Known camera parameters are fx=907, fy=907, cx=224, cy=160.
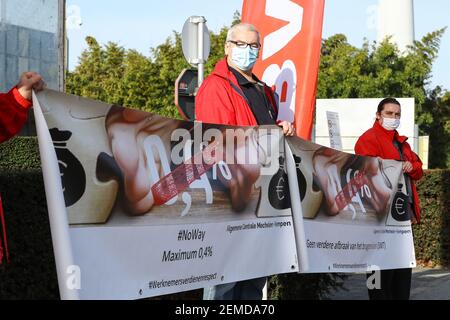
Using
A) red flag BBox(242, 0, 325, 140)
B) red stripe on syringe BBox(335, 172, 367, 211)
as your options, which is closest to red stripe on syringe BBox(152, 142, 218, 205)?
red stripe on syringe BBox(335, 172, 367, 211)

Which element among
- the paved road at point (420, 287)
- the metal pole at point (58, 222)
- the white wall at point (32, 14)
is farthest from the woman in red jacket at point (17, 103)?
the white wall at point (32, 14)

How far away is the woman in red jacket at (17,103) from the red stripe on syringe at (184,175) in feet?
2.68

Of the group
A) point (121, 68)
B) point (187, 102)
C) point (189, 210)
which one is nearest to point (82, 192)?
point (189, 210)

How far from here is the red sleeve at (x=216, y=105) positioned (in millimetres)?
5359

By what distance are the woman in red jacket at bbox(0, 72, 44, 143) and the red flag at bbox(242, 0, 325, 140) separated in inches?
145

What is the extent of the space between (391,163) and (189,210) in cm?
301

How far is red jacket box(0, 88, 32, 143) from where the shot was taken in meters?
3.98

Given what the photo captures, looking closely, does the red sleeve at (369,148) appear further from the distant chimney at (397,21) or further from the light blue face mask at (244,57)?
the distant chimney at (397,21)

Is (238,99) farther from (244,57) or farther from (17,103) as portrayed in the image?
(17,103)

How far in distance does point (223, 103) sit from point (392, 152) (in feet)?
8.14

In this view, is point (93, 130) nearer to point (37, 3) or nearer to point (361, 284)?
point (361, 284)

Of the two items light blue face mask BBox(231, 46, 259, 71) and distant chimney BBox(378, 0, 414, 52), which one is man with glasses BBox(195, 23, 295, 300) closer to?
light blue face mask BBox(231, 46, 259, 71)

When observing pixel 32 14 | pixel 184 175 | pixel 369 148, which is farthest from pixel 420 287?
pixel 32 14

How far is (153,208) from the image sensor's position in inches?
177
